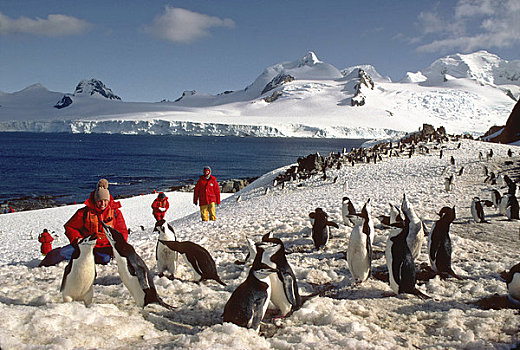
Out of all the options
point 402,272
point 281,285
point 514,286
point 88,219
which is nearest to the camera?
point 281,285

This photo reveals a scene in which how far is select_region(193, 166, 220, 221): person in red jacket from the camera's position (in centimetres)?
821

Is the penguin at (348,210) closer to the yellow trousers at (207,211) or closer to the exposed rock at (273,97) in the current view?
the yellow trousers at (207,211)

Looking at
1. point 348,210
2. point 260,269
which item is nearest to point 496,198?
point 348,210

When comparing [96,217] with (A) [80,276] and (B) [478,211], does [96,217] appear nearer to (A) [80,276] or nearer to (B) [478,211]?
(A) [80,276]

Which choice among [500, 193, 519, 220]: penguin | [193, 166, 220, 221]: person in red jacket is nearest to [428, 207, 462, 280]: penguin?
[500, 193, 519, 220]: penguin

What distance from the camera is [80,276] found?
301 centimetres

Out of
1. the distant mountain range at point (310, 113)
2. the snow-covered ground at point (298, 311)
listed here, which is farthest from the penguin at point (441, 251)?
the distant mountain range at point (310, 113)

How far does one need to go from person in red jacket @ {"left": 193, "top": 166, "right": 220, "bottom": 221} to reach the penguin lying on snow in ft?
13.9

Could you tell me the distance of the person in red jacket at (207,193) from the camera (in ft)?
26.9

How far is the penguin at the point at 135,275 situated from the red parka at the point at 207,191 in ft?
16.5

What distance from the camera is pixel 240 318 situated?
2.72 metres

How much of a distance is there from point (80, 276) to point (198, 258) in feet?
4.00

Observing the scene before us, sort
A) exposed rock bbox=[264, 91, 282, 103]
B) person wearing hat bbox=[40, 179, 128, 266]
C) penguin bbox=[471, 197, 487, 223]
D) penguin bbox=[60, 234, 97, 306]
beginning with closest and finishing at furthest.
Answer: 1. penguin bbox=[60, 234, 97, 306]
2. person wearing hat bbox=[40, 179, 128, 266]
3. penguin bbox=[471, 197, 487, 223]
4. exposed rock bbox=[264, 91, 282, 103]

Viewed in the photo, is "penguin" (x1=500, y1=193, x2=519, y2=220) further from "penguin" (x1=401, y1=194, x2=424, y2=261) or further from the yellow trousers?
the yellow trousers
